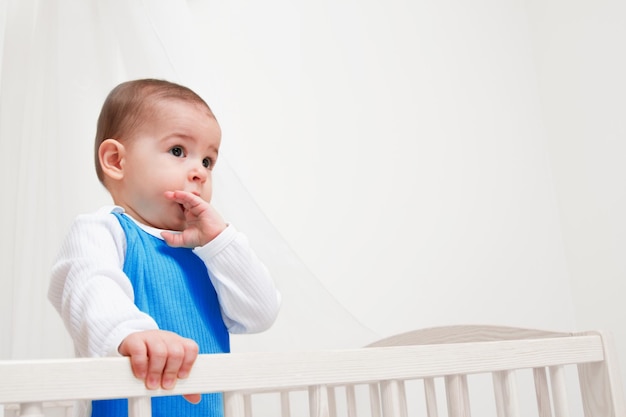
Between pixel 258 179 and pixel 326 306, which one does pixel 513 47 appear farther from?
pixel 326 306

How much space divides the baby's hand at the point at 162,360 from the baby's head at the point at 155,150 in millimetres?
300

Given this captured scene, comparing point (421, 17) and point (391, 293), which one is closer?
point (391, 293)

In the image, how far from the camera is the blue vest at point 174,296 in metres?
0.85

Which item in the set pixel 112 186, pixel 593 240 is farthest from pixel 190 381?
pixel 593 240

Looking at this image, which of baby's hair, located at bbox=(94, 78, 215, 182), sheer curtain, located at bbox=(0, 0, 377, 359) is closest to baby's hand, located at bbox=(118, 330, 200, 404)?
baby's hair, located at bbox=(94, 78, 215, 182)

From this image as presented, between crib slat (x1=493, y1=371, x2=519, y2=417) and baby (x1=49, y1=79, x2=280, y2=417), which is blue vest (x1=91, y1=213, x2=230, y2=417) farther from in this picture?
crib slat (x1=493, y1=371, x2=519, y2=417)

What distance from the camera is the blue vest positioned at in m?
0.85

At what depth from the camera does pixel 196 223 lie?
0.89 meters

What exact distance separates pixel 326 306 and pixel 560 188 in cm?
125

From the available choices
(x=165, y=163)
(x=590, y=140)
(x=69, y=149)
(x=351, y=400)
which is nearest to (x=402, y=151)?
(x=590, y=140)

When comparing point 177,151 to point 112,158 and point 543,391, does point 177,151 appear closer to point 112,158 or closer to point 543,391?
point 112,158

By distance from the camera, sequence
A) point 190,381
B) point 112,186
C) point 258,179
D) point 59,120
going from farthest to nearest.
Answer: point 258,179 → point 59,120 → point 112,186 → point 190,381

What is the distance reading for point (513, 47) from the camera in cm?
229

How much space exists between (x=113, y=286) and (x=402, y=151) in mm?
1373
